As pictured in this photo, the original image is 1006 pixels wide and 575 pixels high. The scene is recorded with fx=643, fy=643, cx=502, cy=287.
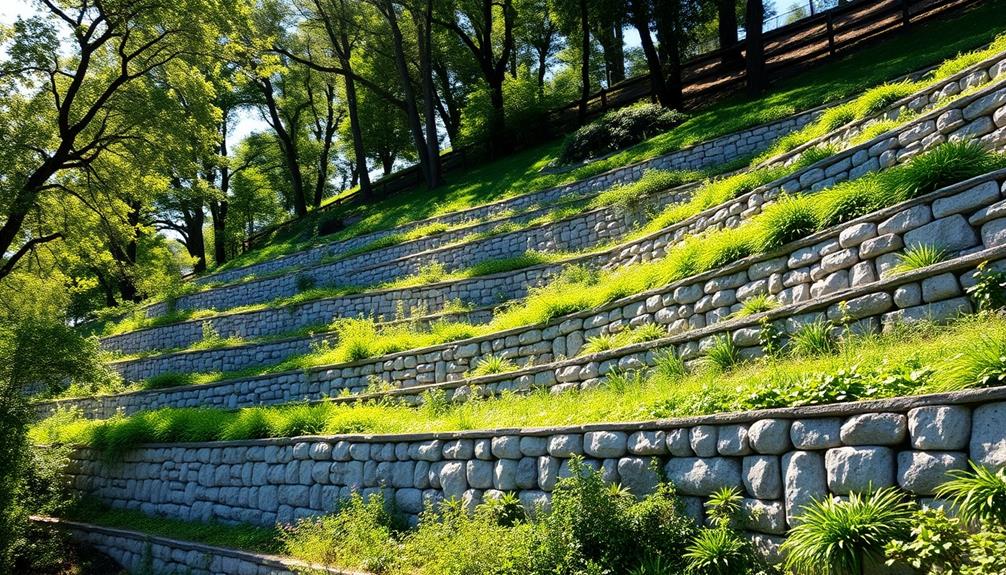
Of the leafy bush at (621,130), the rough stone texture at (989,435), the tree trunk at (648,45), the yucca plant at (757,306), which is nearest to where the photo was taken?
the rough stone texture at (989,435)

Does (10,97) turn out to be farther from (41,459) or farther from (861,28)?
(861,28)

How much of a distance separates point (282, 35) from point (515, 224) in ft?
71.8

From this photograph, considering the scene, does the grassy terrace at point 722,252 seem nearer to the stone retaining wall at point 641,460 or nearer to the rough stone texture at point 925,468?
the stone retaining wall at point 641,460

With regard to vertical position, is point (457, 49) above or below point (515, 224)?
above

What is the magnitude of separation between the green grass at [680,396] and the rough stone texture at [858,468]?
19.3 inches

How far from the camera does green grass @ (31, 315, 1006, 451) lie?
15.8 ft

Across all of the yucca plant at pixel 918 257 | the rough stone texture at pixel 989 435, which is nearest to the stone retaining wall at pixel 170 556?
the rough stone texture at pixel 989 435

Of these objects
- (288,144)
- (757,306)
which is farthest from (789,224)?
(288,144)

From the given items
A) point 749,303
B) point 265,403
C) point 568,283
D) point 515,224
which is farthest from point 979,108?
point 265,403

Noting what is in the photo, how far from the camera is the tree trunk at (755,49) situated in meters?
21.0

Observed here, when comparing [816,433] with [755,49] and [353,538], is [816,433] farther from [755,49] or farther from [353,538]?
→ [755,49]

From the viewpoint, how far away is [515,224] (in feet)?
59.6

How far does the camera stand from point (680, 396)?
6.30m

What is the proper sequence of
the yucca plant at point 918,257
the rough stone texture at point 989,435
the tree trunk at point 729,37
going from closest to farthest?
1. the rough stone texture at point 989,435
2. the yucca plant at point 918,257
3. the tree trunk at point 729,37
